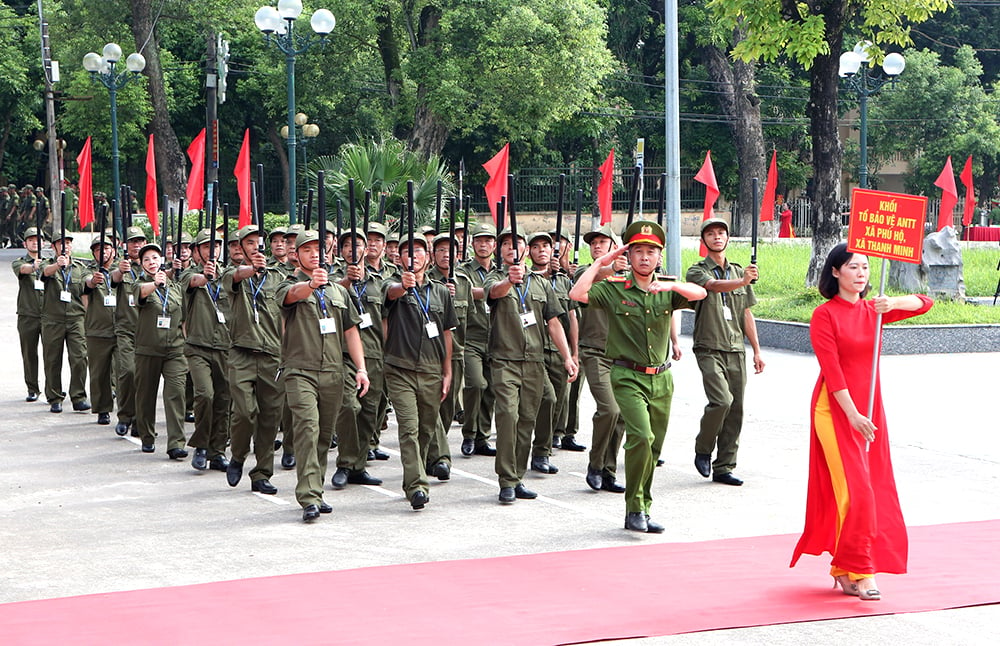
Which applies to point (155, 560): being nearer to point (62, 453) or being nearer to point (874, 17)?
point (62, 453)

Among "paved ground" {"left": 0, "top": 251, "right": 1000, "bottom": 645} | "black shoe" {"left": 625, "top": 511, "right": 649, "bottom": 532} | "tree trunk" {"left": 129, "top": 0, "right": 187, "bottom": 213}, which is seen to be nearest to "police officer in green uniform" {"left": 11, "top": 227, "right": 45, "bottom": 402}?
"paved ground" {"left": 0, "top": 251, "right": 1000, "bottom": 645}

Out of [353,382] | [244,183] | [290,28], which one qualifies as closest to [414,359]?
[353,382]

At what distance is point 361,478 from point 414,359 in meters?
1.28

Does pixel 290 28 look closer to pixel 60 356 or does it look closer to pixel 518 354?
pixel 60 356

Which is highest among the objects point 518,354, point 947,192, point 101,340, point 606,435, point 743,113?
point 743,113

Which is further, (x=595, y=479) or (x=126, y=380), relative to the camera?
(x=126, y=380)

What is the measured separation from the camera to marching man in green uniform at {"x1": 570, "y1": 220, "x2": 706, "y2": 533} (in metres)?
8.70

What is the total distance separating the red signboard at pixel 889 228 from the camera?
7352mm

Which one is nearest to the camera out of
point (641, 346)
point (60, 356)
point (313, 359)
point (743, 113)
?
point (641, 346)

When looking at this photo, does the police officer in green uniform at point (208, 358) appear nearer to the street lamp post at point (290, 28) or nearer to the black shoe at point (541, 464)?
the black shoe at point (541, 464)

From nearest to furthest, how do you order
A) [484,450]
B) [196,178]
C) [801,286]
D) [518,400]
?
[518,400]
[484,450]
[196,178]
[801,286]

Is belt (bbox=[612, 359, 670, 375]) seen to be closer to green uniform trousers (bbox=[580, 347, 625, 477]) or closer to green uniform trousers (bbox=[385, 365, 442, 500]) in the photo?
green uniform trousers (bbox=[580, 347, 625, 477])

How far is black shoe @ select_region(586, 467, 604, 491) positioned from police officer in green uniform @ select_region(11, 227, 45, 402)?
24.4 ft

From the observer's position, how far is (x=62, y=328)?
1489 cm
